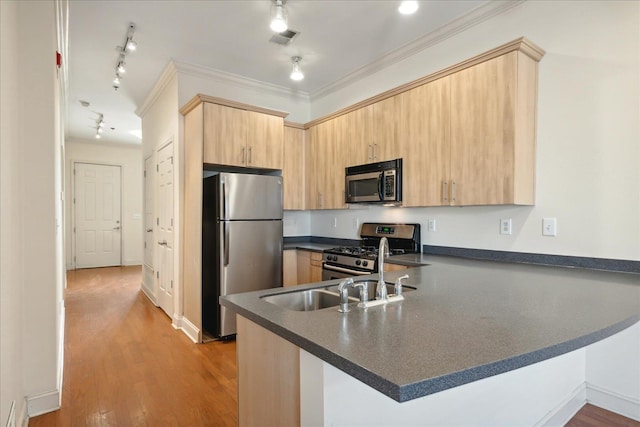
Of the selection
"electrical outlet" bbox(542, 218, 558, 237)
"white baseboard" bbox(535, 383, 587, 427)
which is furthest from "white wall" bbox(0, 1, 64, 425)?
"electrical outlet" bbox(542, 218, 558, 237)

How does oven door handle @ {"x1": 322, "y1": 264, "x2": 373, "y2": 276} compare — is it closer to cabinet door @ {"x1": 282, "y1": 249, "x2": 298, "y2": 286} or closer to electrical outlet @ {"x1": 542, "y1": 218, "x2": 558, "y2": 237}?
cabinet door @ {"x1": 282, "y1": 249, "x2": 298, "y2": 286}

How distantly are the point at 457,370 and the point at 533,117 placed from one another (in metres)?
2.34

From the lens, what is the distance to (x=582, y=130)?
89.8 inches

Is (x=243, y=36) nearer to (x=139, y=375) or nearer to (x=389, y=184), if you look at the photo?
(x=389, y=184)

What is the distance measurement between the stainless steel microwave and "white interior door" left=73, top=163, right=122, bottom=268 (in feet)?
21.4

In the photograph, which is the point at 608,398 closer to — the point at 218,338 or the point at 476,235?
the point at 476,235

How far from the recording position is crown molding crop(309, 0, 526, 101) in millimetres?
2695

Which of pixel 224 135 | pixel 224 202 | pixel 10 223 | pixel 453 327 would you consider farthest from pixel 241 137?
pixel 453 327

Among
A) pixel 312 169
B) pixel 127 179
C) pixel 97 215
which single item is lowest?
pixel 97 215

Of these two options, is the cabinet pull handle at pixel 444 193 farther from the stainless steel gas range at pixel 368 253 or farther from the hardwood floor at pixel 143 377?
the hardwood floor at pixel 143 377

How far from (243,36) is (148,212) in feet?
10.7

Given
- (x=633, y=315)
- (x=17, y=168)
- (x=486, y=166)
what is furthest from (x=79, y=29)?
(x=633, y=315)

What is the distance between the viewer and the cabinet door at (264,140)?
3.62 metres

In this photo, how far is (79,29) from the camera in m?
3.14
